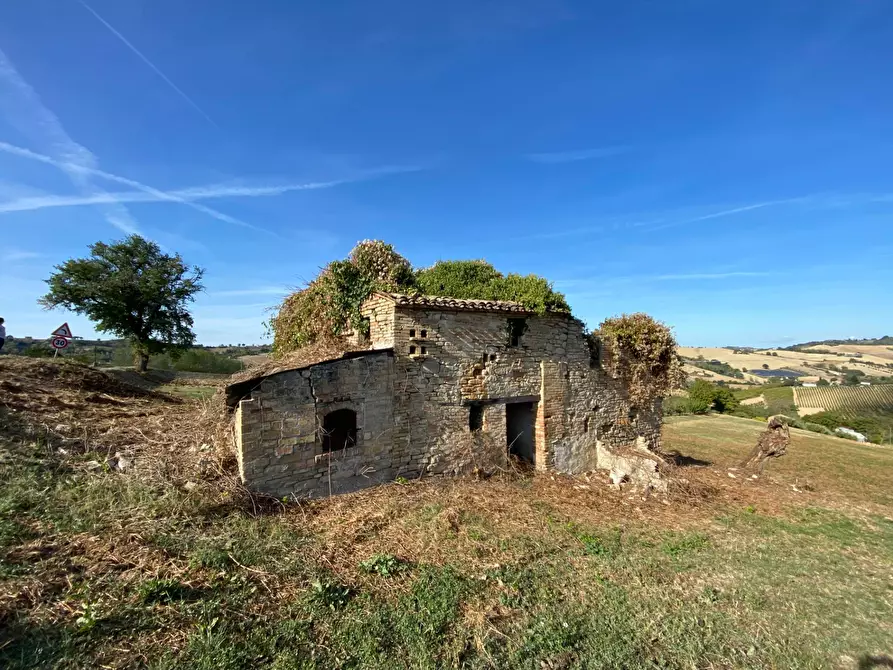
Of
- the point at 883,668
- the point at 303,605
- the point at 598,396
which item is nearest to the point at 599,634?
the point at 883,668

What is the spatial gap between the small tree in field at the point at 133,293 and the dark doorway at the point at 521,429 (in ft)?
73.5

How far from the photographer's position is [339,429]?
8.48m

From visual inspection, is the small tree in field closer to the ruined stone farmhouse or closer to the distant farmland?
the ruined stone farmhouse

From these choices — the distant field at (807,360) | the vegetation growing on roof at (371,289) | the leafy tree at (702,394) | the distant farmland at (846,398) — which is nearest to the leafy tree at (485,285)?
the vegetation growing on roof at (371,289)

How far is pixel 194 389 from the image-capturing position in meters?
19.8

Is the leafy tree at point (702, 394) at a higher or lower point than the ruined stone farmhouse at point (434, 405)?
lower

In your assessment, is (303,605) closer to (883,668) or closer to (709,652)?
(709,652)

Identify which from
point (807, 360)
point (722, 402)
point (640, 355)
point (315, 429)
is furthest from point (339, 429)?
point (807, 360)

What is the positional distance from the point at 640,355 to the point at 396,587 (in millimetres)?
10313

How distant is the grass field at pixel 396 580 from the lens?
4176 millimetres

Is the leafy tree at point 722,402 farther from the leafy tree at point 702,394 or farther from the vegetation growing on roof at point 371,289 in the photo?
the vegetation growing on roof at point 371,289

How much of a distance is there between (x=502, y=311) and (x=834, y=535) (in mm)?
8452

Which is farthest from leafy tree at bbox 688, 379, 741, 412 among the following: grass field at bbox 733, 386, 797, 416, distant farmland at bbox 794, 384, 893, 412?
distant farmland at bbox 794, 384, 893, 412

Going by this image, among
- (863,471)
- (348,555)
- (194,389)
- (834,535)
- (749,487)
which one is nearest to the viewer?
(348,555)
